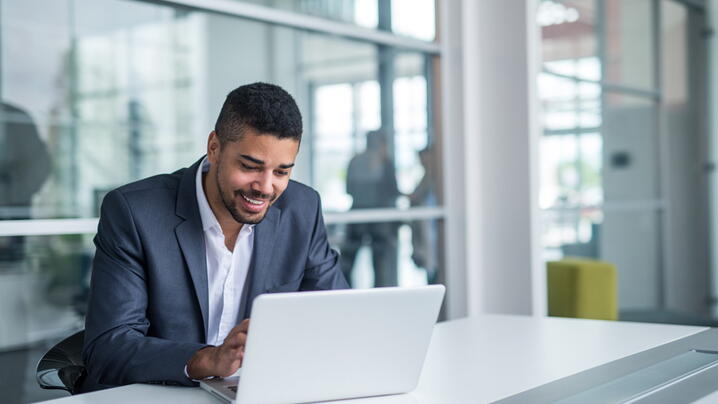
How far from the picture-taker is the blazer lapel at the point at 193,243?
2057 mm

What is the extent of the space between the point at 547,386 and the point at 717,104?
245 inches

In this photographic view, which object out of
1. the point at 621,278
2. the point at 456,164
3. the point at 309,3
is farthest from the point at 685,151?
the point at 309,3

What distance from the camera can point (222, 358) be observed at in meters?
1.58

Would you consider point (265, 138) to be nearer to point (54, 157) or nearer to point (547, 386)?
point (547, 386)

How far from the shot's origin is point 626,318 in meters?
6.90

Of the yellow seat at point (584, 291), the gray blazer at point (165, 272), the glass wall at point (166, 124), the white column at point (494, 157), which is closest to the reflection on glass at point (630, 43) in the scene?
the yellow seat at point (584, 291)

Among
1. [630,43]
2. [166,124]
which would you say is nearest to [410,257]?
[166,124]

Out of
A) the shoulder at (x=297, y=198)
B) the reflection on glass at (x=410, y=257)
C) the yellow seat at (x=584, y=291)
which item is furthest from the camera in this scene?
the yellow seat at (x=584, y=291)

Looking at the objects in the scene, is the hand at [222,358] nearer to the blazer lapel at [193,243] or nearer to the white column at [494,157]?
the blazer lapel at [193,243]

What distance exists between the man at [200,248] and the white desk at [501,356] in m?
0.21

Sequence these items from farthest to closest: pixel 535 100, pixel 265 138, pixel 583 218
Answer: pixel 583 218
pixel 535 100
pixel 265 138

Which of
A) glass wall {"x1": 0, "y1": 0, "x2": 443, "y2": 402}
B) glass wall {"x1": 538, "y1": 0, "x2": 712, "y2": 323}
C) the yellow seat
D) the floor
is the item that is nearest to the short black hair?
glass wall {"x1": 0, "y1": 0, "x2": 443, "y2": 402}

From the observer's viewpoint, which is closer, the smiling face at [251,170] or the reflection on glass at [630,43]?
the smiling face at [251,170]

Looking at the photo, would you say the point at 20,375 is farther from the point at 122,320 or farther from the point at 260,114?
the point at 260,114
